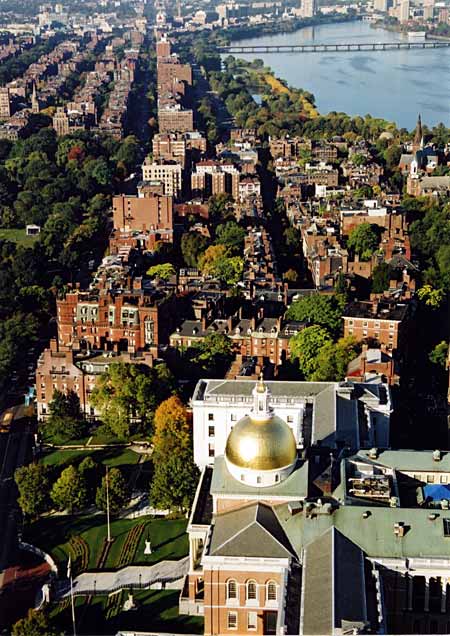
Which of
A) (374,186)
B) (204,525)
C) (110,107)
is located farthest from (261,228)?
(110,107)

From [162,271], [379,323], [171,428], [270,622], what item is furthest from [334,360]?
[162,271]

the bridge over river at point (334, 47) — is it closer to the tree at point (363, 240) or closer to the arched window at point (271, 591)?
the tree at point (363, 240)

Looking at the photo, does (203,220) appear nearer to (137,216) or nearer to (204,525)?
(137,216)

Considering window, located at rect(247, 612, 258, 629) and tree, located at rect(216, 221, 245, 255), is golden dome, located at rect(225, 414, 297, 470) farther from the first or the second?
tree, located at rect(216, 221, 245, 255)

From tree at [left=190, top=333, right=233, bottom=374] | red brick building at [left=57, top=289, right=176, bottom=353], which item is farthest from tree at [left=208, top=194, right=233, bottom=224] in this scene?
tree at [left=190, top=333, right=233, bottom=374]

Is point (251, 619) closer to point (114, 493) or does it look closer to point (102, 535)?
point (102, 535)

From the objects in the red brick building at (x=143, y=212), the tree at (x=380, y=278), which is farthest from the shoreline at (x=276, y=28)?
the tree at (x=380, y=278)
